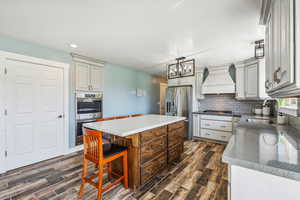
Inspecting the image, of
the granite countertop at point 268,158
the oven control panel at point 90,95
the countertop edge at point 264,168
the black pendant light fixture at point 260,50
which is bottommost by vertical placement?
the countertop edge at point 264,168

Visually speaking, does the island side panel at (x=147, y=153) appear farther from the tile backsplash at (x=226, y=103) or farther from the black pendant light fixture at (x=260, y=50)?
the tile backsplash at (x=226, y=103)

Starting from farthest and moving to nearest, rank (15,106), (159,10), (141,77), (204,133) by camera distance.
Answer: (141,77) < (204,133) < (15,106) < (159,10)

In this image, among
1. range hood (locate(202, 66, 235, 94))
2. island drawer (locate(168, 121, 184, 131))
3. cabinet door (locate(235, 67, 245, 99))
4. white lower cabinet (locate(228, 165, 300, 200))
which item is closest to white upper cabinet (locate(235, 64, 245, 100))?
cabinet door (locate(235, 67, 245, 99))

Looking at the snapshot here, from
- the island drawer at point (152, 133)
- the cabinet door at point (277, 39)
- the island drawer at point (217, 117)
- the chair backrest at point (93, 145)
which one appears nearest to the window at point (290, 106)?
the cabinet door at point (277, 39)

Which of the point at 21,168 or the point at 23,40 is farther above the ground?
the point at 23,40

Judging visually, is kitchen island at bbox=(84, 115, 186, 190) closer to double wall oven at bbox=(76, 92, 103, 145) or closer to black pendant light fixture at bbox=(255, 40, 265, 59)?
double wall oven at bbox=(76, 92, 103, 145)

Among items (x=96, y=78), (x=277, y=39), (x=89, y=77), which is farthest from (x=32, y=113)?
(x=277, y=39)

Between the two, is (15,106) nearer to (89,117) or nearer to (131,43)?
(89,117)

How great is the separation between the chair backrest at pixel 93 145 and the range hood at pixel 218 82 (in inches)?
139

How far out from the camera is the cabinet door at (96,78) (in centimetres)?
350

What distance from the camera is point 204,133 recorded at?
158 inches

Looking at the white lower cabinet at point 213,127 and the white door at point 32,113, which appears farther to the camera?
the white lower cabinet at point 213,127

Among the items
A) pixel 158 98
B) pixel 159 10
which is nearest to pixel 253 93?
pixel 159 10

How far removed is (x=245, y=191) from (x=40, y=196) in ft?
7.63
